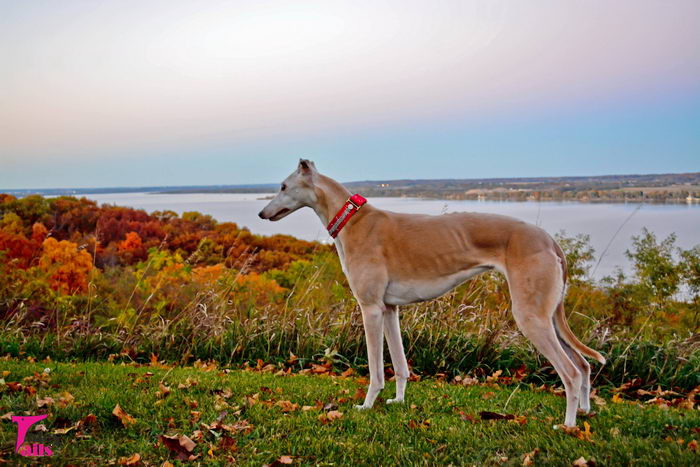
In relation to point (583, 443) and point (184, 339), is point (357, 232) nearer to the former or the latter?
point (583, 443)

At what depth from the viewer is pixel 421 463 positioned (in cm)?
378

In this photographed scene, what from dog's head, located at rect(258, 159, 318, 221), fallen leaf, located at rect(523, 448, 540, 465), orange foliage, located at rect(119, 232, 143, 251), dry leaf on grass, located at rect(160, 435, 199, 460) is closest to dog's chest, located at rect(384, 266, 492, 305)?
dog's head, located at rect(258, 159, 318, 221)

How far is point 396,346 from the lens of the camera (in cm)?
525

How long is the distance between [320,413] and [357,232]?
5.47ft

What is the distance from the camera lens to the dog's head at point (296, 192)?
5188mm

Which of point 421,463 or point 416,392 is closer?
point 421,463

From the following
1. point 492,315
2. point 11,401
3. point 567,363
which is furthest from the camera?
point 492,315

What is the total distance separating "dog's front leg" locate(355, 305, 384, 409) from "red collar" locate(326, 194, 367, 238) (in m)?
0.77

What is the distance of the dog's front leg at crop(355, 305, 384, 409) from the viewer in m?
4.82

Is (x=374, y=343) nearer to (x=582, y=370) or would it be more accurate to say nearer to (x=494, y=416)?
(x=494, y=416)

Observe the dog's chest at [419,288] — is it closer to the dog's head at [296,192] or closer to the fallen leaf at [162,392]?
the dog's head at [296,192]

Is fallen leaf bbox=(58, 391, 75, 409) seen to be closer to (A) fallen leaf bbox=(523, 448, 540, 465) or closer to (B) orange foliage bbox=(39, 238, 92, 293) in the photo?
(A) fallen leaf bbox=(523, 448, 540, 465)

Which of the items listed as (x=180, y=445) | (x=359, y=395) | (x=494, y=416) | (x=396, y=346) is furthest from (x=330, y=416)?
(x=494, y=416)

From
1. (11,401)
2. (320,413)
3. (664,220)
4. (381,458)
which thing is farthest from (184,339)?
(664,220)
